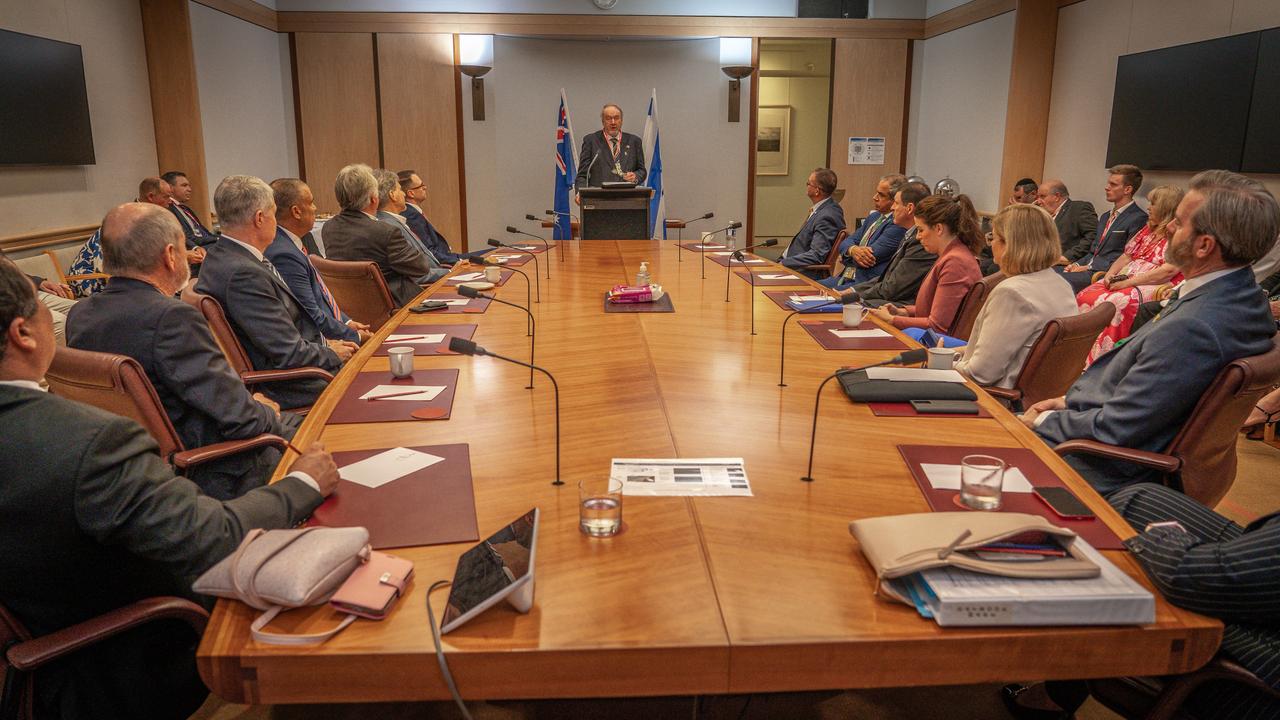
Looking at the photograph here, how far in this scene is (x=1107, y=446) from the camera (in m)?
2.21

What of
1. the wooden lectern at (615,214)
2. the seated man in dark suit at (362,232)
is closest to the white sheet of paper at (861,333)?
the seated man in dark suit at (362,232)

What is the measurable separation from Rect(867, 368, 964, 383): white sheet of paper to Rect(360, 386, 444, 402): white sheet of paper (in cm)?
Answer: 123

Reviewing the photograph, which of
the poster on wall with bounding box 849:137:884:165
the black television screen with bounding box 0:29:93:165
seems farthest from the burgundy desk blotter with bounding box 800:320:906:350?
the poster on wall with bounding box 849:137:884:165

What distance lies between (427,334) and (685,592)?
210 cm

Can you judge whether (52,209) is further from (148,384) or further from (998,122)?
(998,122)

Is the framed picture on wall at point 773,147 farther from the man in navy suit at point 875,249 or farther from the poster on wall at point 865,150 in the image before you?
the man in navy suit at point 875,249

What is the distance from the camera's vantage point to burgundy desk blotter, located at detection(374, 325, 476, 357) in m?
2.95

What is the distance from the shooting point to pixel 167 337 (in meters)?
2.18

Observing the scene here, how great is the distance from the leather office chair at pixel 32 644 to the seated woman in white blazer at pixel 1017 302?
2.48 m

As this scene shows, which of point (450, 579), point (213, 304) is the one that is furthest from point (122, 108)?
point (450, 579)

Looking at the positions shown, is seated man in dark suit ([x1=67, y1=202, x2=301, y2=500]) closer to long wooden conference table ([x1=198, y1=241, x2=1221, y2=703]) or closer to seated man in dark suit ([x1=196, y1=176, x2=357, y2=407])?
long wooden conference table ([x1=198, y1=241, x2=1221, y2=703])

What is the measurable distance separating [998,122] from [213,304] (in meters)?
7.43

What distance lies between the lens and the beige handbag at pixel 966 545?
1284mm

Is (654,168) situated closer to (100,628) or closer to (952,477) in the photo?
(952,477)
